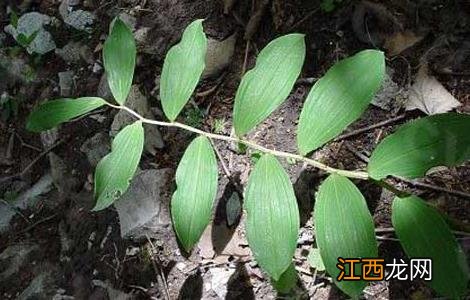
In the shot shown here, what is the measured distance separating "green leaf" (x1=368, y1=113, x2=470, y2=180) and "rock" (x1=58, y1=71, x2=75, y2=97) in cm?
152

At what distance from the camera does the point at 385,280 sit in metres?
1.62

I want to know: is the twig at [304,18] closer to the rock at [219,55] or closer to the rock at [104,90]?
the rock at [219,55]

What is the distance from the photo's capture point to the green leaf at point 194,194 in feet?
4.26

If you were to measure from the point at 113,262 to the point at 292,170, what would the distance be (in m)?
0.70

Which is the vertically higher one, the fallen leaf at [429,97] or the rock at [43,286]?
the fallen leaf at [429,97]

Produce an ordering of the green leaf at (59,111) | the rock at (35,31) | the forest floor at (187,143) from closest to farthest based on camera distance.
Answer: the green leaf at (59,111), the forest floor at (187,143), the rock at (35,31)

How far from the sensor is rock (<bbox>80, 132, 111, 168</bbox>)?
2.16m

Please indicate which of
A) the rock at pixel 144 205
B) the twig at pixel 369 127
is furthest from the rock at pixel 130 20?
the twig at pixel 369 127

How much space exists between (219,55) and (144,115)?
35 cm

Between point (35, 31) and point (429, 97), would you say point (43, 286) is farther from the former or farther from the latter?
point (429, 97)

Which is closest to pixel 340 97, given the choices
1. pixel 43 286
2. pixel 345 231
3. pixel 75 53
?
pixel 345 231

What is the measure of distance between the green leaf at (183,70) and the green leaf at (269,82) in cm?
13

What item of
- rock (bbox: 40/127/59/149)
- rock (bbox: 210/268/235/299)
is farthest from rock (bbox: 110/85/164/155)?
rock (bbox: 210/268/235/299)

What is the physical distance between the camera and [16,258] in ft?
7.10
